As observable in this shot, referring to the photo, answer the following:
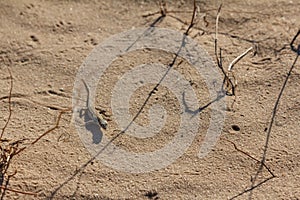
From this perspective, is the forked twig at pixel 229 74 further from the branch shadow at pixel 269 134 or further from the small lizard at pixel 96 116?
the small lizard at pixel 96 116

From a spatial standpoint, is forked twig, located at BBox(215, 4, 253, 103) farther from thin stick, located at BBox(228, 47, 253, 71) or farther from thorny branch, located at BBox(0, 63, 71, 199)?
thorny branch, located at BBox(0, 63, 71, 199)

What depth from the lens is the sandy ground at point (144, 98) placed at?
5.32ft

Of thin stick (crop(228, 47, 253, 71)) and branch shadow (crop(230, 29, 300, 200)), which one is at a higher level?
thin stick (crop(228, 47, 253, 71))

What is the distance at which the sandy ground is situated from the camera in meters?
1.62

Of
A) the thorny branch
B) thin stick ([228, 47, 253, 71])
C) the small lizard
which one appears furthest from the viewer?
thin stick ([228, 47, 253, 71])

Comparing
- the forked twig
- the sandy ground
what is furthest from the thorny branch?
the forked twig

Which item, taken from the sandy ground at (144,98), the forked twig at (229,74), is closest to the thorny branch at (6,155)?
the sandy ground at (144,98)

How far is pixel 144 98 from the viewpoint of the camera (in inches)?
70.7

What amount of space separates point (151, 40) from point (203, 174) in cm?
55

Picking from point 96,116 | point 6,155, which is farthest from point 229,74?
point 6,155

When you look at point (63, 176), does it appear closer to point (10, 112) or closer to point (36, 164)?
point (36, 164)

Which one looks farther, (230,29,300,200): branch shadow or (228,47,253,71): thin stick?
(228,47,253,71): thin stick

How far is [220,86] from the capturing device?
182 cm

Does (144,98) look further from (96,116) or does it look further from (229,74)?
(229,74)
